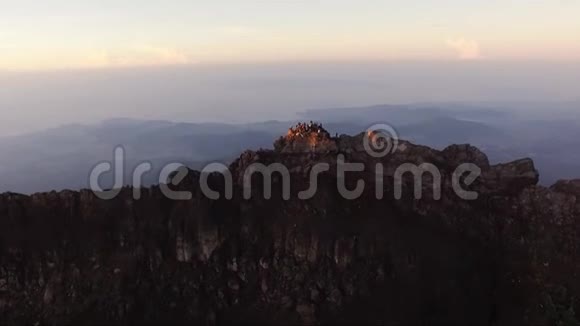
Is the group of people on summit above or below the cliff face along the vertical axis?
above

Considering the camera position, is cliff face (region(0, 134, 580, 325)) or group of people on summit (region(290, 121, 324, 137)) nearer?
cliff face (region(0, 134, 580, 325))

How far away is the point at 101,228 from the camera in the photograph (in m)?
59.7

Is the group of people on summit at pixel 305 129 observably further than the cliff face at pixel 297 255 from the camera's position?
Yes

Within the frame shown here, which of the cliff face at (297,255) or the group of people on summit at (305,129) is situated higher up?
the group of people on summit at (305,129)

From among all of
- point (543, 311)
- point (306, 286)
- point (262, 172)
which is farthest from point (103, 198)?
point (543, 311)

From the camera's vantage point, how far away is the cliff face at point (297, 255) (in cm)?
5494

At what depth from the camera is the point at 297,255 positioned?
58250mm

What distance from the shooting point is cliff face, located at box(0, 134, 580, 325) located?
54938 mm

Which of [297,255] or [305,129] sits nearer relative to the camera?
[297,255]

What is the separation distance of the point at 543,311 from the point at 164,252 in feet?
119

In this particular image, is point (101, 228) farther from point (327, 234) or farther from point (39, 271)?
point (327, 234)

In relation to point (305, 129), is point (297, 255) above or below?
below

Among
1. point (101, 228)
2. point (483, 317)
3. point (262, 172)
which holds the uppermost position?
point (262, 172)

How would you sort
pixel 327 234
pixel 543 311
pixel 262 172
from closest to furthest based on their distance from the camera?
pixel 543 311
pixel 327 234
pixel 262 172
